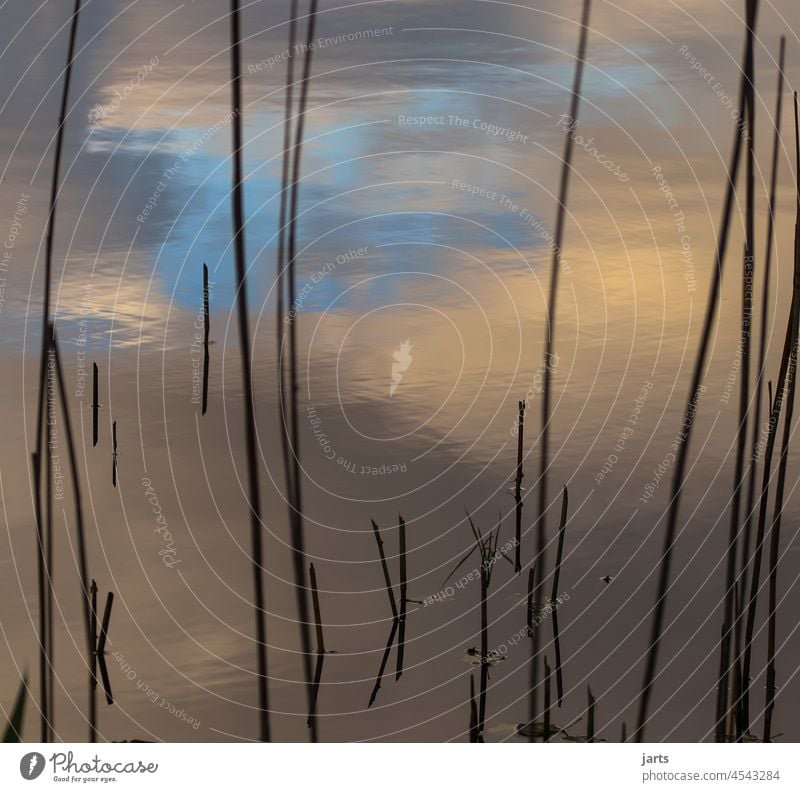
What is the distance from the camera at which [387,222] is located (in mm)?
2686

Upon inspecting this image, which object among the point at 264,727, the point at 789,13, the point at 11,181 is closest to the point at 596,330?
the point at 789,13

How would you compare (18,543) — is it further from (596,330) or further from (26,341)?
(596,330)

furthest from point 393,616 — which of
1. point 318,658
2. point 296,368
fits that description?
point 296,368

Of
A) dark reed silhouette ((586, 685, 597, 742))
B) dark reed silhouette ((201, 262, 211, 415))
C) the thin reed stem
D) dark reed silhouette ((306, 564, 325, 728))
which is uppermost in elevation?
dark reed silhouette ((201, 262, 211, 415))

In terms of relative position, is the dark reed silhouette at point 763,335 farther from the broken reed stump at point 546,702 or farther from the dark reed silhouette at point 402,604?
the dark reed silhouette at point 402,604

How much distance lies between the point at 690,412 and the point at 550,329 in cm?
33

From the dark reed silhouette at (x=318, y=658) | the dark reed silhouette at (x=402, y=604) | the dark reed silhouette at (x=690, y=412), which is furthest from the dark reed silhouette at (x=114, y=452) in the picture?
the dark reed silhouette at (x=690, y=412)

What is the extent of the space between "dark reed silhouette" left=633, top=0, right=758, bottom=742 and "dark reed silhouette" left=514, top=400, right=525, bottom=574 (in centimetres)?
28

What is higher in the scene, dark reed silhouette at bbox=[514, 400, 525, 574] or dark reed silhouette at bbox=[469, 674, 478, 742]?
dark reed silhouette at bbox=[514, 400, 525, 574]

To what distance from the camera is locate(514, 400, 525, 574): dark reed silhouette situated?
2609 mm

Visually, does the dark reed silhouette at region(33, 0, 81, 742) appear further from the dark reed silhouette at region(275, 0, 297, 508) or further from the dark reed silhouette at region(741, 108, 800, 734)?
the dark reed silhouette at region(741, 108, 800, 734)

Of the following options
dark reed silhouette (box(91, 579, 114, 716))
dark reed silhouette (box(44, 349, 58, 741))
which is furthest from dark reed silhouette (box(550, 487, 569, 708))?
dark reed silhouette (box(44, 349, 58, 741))

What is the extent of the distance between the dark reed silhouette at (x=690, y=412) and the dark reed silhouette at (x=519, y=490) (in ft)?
0.93
